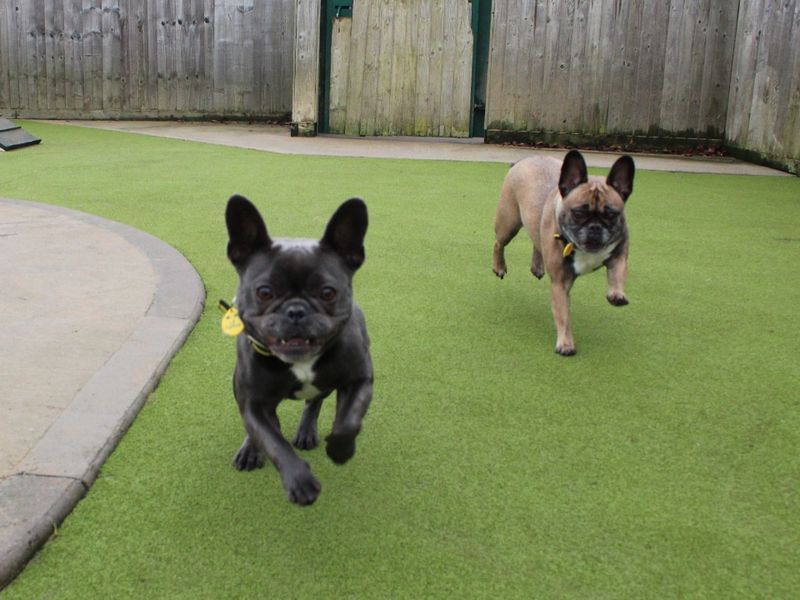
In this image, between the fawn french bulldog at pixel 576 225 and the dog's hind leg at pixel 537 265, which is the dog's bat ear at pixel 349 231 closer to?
the fawn french bulldog at pixel 576 225

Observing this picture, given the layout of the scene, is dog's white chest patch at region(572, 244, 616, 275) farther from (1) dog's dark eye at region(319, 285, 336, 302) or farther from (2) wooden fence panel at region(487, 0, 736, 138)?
(2) wooden fence panel at region(487, 0, 736, 138)

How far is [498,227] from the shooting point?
5.07 metres

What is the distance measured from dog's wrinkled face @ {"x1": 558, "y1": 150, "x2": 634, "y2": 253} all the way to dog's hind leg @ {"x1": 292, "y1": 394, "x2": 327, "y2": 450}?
151 centimetres

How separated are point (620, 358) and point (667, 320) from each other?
687 millimetres

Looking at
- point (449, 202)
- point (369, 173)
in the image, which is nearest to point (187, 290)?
point (449, 202)

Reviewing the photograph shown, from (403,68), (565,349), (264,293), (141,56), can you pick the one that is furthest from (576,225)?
(141,56)

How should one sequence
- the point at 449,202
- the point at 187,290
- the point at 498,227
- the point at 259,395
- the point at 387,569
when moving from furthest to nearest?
1. the point at 449,202
2. the point at 498,227
3. the point at 187,290
4. the point at 259,395
5. the point at 387,569

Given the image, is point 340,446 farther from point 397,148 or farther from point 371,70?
point 371,70

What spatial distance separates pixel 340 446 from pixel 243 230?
639 mm

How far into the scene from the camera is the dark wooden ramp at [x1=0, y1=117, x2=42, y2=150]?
10555 mm

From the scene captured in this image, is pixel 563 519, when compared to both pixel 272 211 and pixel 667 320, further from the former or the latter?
pixel 272 211

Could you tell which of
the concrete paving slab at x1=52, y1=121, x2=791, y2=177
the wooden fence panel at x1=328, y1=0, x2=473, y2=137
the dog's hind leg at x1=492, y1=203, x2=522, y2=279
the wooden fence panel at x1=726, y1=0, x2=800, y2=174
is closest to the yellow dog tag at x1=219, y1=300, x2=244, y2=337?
the dog's hind leg at x1=492, y1=203, x2=522, y2=279

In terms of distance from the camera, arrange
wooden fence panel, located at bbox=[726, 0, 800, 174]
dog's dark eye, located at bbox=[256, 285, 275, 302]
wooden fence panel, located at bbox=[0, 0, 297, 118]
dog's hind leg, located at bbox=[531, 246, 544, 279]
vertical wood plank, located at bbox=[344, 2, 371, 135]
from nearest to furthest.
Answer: dog's dark eye, located at bbox=[256, 285, 275, 302] → dog's hind leg, located at bbox=[531, 246, 544, 279] → wooden fence panel, located at bbox=[726, 0, 800, 174] → vertical wood plank, located at bbox=[344, 2, 371, 135] → wooden fence panel, located at bbox=[0, 0, 297, 118]

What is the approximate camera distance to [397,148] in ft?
38.5
